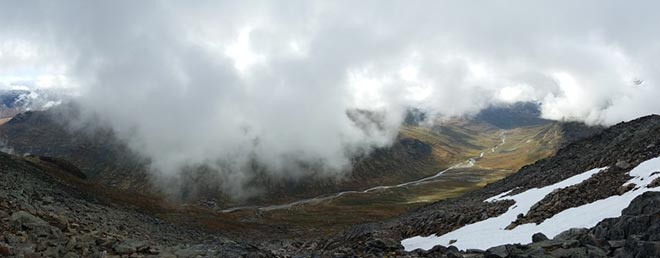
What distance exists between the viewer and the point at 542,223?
34.1m

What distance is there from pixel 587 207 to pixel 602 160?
21111mm

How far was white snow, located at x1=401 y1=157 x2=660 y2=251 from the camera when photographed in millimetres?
29797

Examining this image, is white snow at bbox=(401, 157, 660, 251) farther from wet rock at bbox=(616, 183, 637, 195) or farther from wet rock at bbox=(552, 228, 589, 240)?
wet rock at bbox=(552, 228, 589, 240)

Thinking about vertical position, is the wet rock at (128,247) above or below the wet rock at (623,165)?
below

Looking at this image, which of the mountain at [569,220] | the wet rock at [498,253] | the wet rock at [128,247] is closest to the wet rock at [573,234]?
the mountain at [569,220]

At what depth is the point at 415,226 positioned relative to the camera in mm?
57875

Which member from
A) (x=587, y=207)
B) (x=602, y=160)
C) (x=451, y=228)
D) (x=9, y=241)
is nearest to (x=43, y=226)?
(x=9, y=241)

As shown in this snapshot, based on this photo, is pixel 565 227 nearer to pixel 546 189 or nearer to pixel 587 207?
pixel 587 207

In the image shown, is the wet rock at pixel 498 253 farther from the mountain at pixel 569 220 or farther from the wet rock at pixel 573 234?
the wet rock at pixel 573 234

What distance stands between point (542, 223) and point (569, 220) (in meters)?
3.01

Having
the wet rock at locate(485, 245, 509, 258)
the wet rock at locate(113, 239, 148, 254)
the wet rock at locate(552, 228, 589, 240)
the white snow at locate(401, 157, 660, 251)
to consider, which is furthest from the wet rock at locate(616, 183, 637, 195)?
the wet rock at locate(113, 239, 148, 254)

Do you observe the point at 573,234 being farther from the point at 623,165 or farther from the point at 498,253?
the point at 623,165

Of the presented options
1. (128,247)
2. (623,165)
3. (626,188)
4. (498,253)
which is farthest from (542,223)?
(128,247)

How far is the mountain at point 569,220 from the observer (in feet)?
72.1
